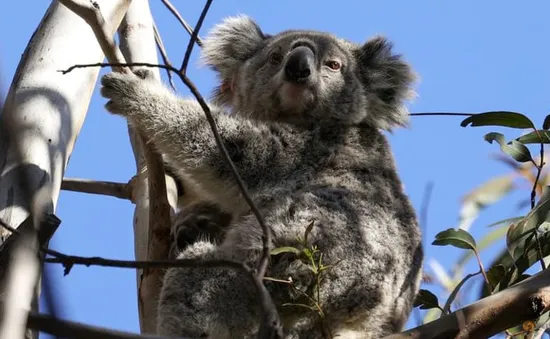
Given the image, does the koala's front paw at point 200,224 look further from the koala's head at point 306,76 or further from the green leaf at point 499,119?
the green leaf at point 499,119

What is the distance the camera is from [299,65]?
4250 mm

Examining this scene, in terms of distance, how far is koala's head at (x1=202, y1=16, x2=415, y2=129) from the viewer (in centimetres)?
437

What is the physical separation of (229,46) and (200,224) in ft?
4.76

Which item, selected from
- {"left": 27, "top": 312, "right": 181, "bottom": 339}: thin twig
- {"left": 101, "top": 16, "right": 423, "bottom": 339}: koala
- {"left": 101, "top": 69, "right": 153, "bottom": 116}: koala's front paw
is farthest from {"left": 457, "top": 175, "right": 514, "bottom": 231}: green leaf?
{"left": 27, "top": 312, "right": 181, "bottom": 339}: thin twig

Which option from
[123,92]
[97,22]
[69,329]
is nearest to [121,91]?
[123,92]

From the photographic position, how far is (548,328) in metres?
3.39

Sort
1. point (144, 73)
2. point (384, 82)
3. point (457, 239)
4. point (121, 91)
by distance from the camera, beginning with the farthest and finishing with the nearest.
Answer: point (384, 82)
point (144, 73)
point (121, 91)
point (457, 239)

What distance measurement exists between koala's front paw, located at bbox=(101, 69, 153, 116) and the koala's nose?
816 millimetres

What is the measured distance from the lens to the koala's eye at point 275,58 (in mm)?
4663

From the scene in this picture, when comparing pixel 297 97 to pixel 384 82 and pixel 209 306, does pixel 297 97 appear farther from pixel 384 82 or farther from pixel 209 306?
pixel 209 306

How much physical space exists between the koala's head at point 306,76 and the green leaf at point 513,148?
0.98m

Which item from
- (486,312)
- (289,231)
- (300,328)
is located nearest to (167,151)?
(289,231)

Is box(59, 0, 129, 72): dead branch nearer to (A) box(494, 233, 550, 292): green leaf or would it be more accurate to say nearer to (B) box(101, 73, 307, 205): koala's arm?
(B) box(101, 73, 307, 205): koala's arm

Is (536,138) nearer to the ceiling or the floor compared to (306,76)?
nearer to the floor
